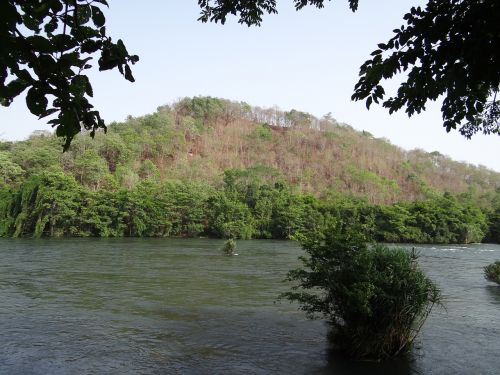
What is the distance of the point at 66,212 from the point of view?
127ft

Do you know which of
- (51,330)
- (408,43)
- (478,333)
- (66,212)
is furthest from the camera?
(66,212)

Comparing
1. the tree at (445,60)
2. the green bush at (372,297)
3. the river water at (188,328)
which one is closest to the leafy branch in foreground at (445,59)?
the tree at (445,60)

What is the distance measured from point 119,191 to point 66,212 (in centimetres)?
623

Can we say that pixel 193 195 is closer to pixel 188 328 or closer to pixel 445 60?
pixel 188 328

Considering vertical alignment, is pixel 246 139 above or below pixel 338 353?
above

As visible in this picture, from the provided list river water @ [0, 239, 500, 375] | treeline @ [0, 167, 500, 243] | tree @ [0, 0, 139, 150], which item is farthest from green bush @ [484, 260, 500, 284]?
treeline @ [0, 167, 500, 243]

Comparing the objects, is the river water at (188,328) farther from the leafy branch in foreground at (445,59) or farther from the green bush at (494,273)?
the leafy branch in foreground at (445,59)

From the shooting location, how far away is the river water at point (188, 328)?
24.3ft

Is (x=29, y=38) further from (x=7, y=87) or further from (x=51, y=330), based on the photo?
(x=51, y=330)

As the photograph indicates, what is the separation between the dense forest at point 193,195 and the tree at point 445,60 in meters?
5.60

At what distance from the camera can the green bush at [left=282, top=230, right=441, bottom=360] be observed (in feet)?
24.6

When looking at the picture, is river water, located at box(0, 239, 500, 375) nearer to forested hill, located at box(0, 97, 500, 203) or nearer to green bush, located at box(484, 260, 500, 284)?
green bush, located at box(484, 260, 500, 284)

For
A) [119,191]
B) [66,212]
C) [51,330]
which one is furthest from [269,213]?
[51,330]

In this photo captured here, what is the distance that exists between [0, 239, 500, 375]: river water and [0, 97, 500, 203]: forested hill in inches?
1383
